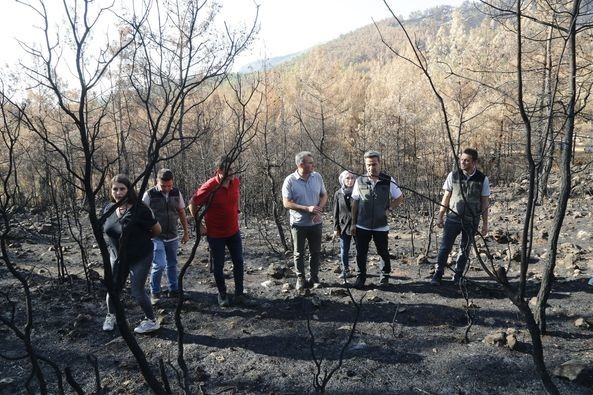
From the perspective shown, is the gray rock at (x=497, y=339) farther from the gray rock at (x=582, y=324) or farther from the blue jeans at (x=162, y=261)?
the blue jeans at (x=162, y=261)

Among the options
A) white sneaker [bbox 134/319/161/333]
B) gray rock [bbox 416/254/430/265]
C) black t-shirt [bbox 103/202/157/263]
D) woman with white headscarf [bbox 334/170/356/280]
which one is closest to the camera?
black t-shirt [bbox 103/202/157/263]

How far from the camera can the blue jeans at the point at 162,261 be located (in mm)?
4328

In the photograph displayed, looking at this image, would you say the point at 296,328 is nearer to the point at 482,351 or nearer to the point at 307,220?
the point at 307,220

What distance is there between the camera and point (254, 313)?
4.16m

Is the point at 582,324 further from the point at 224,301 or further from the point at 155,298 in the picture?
the point at 155,298

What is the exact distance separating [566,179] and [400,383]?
77.0 inches

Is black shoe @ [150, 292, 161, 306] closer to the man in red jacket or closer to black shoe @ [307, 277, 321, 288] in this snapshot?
the man in red jacket

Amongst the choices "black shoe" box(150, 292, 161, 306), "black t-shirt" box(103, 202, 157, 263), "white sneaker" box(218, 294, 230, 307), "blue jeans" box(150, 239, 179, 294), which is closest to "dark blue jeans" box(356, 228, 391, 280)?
"white sneaker" box(218, 294, 230, 307)

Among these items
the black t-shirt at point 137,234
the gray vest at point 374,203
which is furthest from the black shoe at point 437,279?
the black t-shirt at point 137,234

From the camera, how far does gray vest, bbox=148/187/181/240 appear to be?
14.3 feet

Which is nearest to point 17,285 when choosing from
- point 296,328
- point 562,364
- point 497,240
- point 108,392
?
point 108,392

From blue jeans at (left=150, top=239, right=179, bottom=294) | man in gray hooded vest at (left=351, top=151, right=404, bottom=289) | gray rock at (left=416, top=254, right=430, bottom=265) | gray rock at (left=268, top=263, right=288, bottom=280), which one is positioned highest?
man in gray hooded vest at (left=351, top=151, right=404, bottom=289)

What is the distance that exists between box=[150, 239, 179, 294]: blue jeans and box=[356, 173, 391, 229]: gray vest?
2240mm

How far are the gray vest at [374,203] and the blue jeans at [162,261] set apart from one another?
224cm
